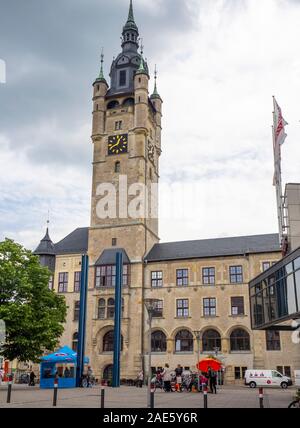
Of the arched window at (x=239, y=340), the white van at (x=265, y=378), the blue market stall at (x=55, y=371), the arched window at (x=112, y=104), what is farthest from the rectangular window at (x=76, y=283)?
the arched window at (x=112, y=104)

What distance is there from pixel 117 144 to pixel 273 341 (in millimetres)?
29379

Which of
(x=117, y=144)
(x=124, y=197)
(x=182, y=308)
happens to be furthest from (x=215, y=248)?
(x=117, y=144)

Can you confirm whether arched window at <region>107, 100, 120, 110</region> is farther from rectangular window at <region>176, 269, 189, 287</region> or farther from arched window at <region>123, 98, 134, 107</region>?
rectangular window at <region>176, 269, 189, 287</region>

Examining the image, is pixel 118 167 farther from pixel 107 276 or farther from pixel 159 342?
pixel 159 342

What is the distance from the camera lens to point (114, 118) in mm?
60188

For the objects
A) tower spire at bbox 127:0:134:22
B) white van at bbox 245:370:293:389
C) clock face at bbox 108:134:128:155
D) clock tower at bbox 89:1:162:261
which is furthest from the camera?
tower spire at bbox 127:0:134:22

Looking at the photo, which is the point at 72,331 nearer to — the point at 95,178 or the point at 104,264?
the point at 104,264

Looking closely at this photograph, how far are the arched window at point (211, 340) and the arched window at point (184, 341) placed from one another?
4.46 feet

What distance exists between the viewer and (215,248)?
170ft

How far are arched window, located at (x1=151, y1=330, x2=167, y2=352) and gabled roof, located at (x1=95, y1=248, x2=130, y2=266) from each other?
8.39m

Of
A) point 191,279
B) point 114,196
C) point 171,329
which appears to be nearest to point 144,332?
point 171,329

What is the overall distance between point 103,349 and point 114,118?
93.5 feet

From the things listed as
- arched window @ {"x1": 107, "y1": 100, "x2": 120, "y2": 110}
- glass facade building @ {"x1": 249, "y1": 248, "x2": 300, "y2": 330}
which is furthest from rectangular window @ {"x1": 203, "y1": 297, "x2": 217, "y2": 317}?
arched window @ {"x1": 107, "y1": 100, "x2": 120, "y2": 110}

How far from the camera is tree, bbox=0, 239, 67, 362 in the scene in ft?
103
